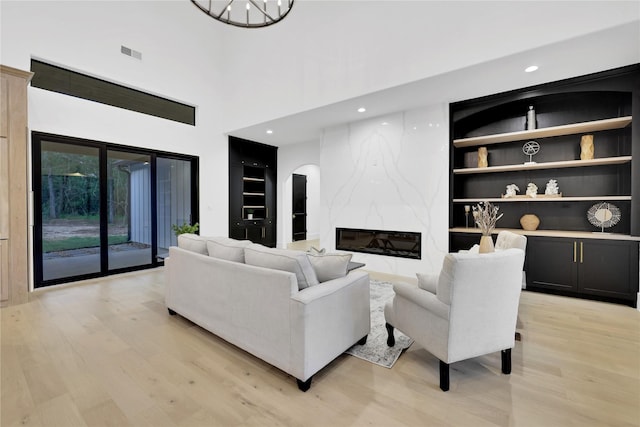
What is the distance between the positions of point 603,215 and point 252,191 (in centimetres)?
674

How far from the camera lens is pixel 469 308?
5.81 feet

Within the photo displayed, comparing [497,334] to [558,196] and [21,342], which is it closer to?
[558,196]

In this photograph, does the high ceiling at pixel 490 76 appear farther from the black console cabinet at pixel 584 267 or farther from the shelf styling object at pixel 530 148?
the black console cabinet at pixel 584 267

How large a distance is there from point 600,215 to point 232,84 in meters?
6.70

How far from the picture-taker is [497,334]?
1.88 m

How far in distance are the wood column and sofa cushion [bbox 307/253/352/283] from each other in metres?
3.69

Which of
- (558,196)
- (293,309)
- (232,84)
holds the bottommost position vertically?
(293,309)

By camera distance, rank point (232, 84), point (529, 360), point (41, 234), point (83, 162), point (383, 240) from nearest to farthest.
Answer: point (529, 360) → point (41, 234) → point (83, 162) → point (383, 240) → point (232, 84)

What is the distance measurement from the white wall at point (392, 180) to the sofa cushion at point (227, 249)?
3.09 meters

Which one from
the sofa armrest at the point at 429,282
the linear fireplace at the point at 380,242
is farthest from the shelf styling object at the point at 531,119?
the sofa armrest at the point at 429,282

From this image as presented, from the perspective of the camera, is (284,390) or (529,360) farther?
(529,360)

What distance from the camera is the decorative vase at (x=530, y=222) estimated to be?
13.2 ft

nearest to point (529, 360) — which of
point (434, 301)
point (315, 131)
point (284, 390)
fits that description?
point (434, 301)

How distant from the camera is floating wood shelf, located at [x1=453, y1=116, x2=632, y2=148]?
3455 mm
